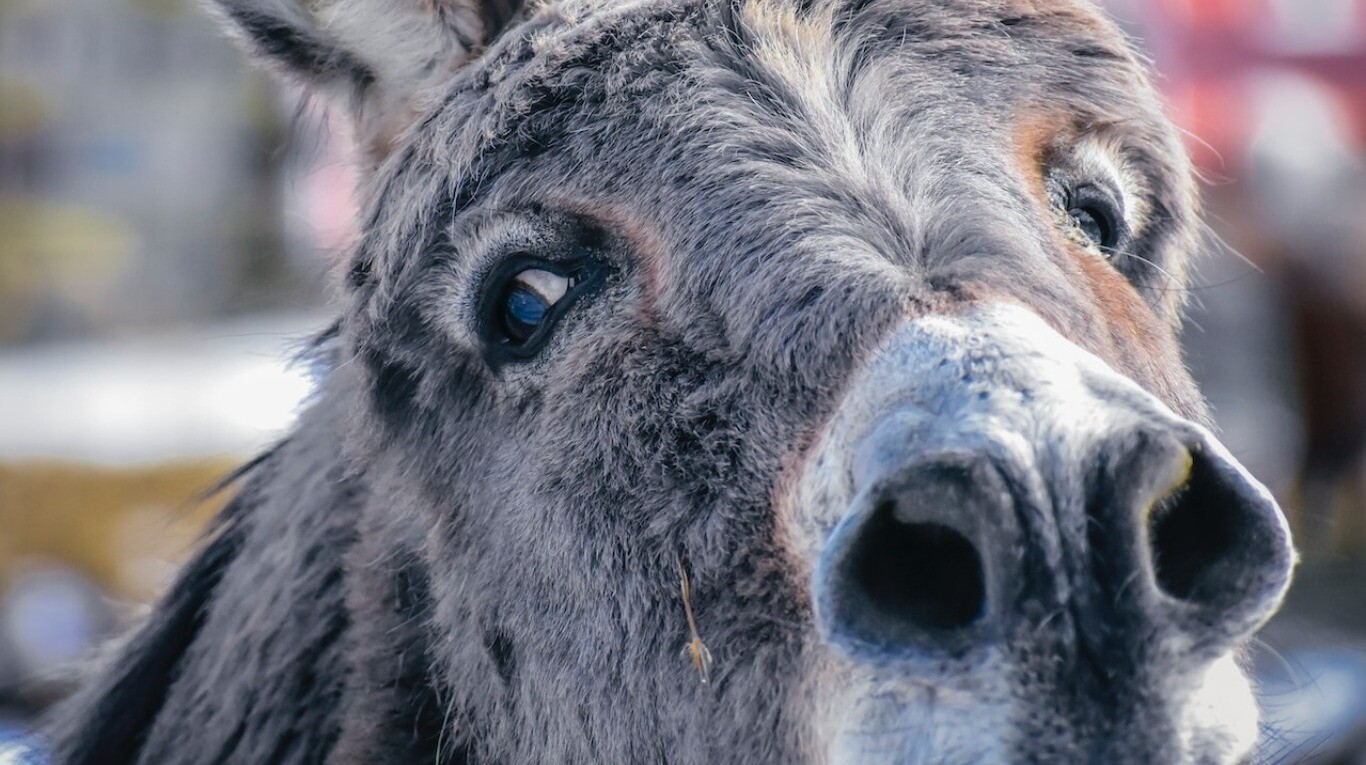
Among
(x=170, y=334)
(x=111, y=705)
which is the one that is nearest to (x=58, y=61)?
(x=170, y=334)

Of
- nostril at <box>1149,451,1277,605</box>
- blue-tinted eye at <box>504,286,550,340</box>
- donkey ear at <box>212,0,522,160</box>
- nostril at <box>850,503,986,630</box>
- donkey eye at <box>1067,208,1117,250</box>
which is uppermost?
donkey ear at <box>212,0,522,160</box>

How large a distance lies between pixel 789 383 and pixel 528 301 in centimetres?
61

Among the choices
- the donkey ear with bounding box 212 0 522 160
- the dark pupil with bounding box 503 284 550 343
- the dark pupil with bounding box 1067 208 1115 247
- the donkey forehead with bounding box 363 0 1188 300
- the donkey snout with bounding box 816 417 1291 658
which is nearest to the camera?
the donkey snout with bounding box 816 417 1291 658

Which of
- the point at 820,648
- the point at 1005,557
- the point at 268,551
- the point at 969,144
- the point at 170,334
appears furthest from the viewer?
the point at 170,334

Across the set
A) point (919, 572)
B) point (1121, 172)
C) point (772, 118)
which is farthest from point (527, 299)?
point (1121, 172)

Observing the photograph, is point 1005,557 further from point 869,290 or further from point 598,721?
point 598,721

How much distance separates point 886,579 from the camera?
5.39 feet

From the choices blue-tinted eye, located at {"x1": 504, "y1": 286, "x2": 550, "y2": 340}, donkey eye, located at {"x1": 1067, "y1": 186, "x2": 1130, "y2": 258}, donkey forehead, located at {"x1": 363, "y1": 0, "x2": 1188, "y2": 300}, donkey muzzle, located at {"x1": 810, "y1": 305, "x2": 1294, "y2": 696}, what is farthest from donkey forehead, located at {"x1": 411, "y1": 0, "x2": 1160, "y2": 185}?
donkey muzzle, located at {"x1": 810, "y1": 305, "x2": 1294, "y2": 696}

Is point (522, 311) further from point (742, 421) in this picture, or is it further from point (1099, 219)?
point (1099, 219)

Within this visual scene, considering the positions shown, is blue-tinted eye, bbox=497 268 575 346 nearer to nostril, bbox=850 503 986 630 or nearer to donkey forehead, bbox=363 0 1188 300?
donkey forehead, bbox=363 0 1188 300

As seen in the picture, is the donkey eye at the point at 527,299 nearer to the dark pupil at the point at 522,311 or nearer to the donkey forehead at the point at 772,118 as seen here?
the dark pupil at the point at 522,311

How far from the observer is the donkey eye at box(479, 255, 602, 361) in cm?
234

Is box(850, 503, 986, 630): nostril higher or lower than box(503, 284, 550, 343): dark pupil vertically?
lower

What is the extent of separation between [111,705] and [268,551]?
0.56 meters
